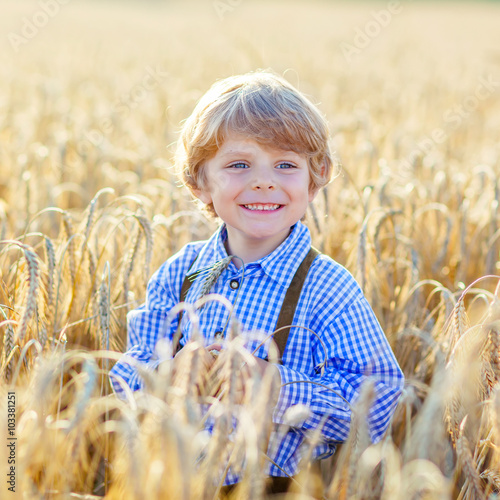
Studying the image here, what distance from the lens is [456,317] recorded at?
1.41 metres

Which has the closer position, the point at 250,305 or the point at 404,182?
the point at 250,305

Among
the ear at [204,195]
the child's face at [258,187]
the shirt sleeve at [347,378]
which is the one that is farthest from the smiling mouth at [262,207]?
the shirt sleeve at [347,378]

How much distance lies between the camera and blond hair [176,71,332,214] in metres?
1.68

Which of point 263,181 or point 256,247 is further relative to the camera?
point 256,247

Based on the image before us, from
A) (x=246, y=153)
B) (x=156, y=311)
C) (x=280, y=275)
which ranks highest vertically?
(x=246, y=153)

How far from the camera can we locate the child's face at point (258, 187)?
1688mm

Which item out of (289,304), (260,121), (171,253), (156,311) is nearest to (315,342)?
(289,304)

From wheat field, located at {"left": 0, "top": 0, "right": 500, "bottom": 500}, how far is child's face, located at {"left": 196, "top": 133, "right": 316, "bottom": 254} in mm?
284

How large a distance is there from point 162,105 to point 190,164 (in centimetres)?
346

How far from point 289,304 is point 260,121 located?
515mm

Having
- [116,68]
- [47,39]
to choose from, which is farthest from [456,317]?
[47,39]

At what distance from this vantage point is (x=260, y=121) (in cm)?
168

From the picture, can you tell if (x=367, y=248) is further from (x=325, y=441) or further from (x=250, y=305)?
(x=325, y=441)

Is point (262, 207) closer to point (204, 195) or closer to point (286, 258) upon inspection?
point (286, 258)
